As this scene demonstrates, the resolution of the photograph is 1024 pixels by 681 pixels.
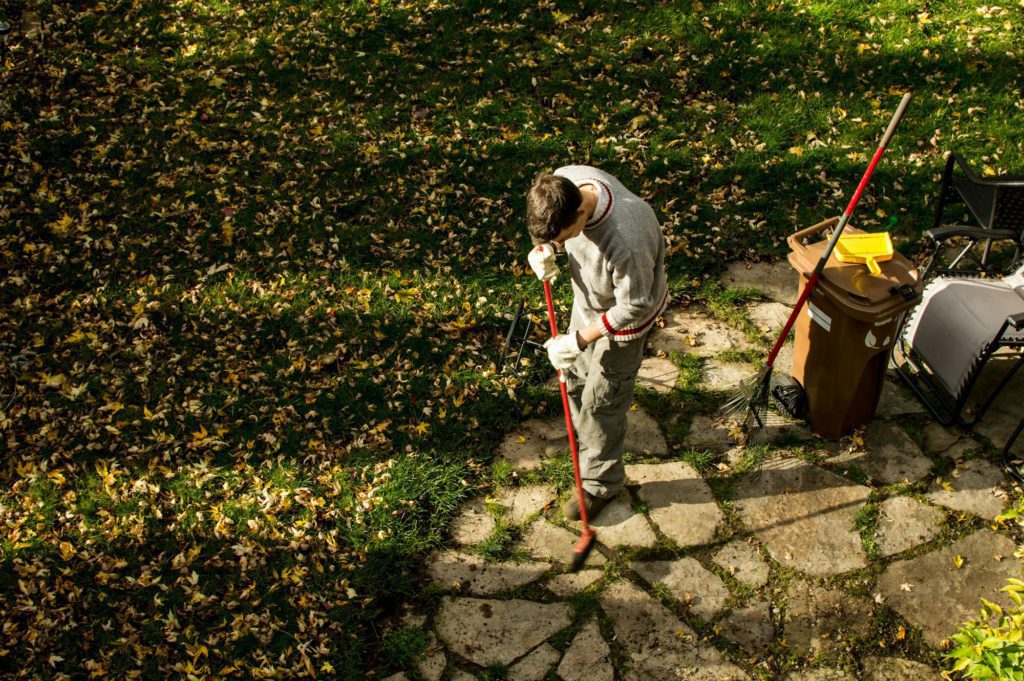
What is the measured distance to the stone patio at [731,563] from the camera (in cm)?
366

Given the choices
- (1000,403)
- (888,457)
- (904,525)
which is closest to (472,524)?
(904,525)

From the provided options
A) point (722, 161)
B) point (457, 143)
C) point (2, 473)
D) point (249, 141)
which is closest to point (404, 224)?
point (457, 143)

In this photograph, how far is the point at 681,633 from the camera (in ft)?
12.3

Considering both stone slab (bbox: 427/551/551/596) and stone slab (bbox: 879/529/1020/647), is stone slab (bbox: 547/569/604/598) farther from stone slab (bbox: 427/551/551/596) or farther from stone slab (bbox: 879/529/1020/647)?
stone slab (bbox: 879/529/1020/647)

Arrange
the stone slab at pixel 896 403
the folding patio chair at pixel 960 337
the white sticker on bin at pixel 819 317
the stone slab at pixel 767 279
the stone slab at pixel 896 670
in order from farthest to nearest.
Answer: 1. the stone slab at pixel 767 279
2. the stone slab at pixel 896 403
3. the folding patio chair at pixel 960 337
4. the white sticker on bin at pixel 819 317
5. the stone slab at pixel 896 670

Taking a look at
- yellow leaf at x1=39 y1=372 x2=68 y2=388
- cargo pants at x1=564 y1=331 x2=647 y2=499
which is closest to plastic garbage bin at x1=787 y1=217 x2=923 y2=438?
cargo pants at x1=564 y1=331 x2=647 y2=499

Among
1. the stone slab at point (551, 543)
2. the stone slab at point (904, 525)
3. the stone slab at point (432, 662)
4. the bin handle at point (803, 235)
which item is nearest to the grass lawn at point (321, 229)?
the stone slab at point (432, 662)

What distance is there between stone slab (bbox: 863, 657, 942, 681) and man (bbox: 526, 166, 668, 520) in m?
1.46

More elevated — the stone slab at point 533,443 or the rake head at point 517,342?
the rake head at point 517,342

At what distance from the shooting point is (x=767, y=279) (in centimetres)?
560

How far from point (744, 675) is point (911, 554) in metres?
1.19

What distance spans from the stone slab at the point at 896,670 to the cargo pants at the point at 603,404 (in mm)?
1464

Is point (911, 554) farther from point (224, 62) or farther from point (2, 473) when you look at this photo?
point (224, 62)

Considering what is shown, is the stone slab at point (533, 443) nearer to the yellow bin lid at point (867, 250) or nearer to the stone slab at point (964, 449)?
the yellow bin lid at point (867, 250)
